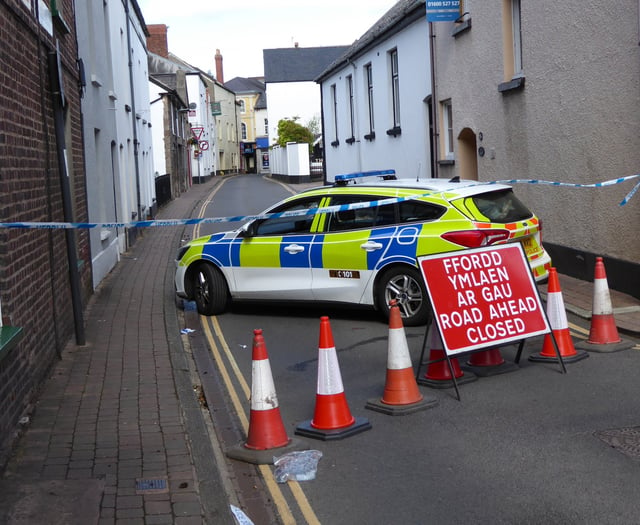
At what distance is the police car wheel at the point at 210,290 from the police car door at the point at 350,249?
5.02ft

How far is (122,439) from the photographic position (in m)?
6.20

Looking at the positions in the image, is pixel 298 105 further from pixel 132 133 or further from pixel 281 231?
pixel 281 231

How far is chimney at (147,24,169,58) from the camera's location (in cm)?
6506

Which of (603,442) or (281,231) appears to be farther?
(281,231)

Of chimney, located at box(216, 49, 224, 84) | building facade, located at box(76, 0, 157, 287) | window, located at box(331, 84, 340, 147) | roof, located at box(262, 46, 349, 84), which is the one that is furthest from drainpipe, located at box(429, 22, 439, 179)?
chimney, located at box(216, 49, 224, 84)

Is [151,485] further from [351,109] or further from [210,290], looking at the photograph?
[351,109]

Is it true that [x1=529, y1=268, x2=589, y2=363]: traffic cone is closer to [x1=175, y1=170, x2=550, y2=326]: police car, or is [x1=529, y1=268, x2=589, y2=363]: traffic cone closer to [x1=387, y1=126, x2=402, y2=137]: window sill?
[x1=175, y1=170, x2=550, y2=326]: police car

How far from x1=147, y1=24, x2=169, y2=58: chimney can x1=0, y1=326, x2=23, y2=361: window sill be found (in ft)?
202

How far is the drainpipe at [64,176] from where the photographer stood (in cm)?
914

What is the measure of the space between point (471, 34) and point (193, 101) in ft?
176

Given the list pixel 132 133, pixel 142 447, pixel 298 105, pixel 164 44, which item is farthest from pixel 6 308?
pixel 298 105

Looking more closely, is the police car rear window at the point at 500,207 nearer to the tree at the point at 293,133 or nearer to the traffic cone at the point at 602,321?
the traffic cone at the point at 602,321

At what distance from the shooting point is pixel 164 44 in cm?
6612

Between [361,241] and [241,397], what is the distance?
3150 mm
